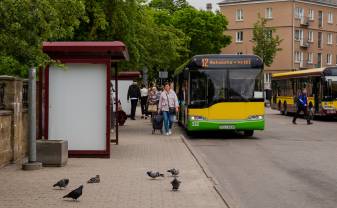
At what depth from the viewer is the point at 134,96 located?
35781 millimetres

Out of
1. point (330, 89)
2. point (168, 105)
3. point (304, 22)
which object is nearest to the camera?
point (168, 105)

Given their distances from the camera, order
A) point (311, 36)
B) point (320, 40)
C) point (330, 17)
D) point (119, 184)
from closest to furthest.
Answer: point (119, 184), point (311, 36), point (320, 40), point (330, 17)

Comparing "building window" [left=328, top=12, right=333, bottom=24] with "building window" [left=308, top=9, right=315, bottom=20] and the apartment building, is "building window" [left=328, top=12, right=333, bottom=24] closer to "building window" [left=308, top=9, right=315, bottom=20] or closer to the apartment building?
the apartment building

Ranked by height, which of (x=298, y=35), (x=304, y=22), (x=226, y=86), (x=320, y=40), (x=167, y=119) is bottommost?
(x=167, y=119)

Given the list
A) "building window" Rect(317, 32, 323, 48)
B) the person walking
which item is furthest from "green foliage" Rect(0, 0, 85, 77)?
"building window" Rect(317, 32, 323, 48)

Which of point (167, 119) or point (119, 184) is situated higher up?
point (167, 119)

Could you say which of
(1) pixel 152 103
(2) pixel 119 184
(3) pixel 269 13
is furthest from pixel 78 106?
(3) pixel 269 13

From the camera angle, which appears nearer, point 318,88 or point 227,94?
point 227,94

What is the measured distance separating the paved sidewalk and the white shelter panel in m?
0.64

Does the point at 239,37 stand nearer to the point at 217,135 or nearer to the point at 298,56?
the point at 298,56

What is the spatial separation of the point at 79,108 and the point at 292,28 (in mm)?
85970

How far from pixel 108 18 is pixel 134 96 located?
10.5 m

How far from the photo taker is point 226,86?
24.4 meters

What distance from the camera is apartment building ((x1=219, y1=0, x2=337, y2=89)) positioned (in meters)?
100
